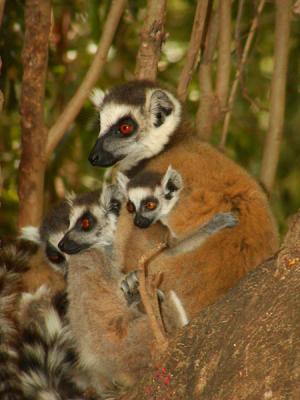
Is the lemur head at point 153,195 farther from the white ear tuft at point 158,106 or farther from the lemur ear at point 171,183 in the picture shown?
the white ear tuft at point 158,106

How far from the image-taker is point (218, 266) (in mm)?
3590

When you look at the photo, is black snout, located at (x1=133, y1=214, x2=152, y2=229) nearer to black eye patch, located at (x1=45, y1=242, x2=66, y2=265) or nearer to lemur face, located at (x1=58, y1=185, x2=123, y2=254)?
lemur face, located at (x1=58, y1=185, x2=123, y2=254)

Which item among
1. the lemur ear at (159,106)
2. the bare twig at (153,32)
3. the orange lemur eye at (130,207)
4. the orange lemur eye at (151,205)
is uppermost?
the bare twig at (153,32)

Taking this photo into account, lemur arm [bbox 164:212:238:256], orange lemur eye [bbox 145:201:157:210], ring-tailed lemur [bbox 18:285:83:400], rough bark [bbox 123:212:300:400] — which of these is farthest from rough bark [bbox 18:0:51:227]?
rough bark [bbox 123:212:300:400]

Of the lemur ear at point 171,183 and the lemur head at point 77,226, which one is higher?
the lemur ear at point 171,183

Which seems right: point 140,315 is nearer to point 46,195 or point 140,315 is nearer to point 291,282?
point 291,282

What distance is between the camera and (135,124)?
4316mm

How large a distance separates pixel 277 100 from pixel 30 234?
4.90 feet

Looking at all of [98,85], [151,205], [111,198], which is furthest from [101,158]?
[98,85]

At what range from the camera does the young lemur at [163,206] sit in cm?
359

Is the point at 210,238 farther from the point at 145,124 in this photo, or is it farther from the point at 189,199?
the point at 145,124

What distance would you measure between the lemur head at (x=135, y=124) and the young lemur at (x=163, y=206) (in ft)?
0.99

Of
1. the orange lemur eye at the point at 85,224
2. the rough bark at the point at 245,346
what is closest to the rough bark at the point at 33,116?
the orange lemur eye at the point at 85,224

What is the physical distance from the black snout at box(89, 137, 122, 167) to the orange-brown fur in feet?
1.18
